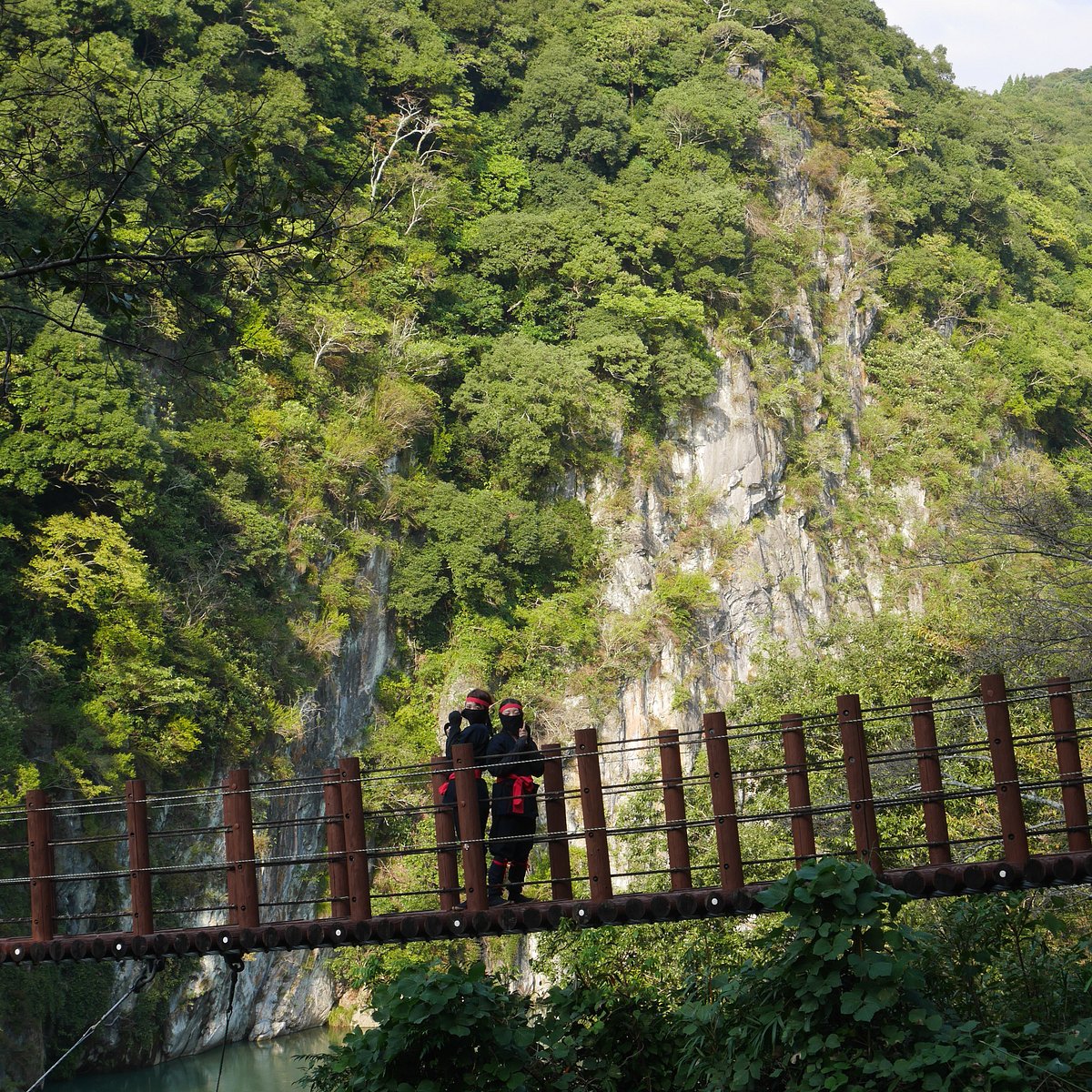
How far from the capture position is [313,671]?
76.4ft

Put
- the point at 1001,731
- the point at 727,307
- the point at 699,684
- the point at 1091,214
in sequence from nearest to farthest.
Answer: the point at 1001,731 < the point at 699,684 < the point at 727,307 < the point at 1091,214

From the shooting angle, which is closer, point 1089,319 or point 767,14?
point 767,14

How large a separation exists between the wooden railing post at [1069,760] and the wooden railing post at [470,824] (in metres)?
2.61

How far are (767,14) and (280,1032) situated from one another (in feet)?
99.1

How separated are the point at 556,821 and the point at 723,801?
1.09 meters

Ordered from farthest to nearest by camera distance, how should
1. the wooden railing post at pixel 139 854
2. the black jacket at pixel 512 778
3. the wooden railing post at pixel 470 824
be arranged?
the wooden railing post at pixel 139 854 < the black jacket at pixel 512 778 < the wooden railing post at pixel 470 824

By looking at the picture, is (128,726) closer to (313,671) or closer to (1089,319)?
(313,671)

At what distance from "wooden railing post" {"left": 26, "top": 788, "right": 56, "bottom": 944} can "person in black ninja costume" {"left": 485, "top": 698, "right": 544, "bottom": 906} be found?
8.16ft

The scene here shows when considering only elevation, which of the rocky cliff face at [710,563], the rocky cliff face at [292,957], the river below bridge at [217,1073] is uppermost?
the rocky cliff face at [710,563]

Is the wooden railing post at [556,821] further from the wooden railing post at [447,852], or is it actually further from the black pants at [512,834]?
the wooden railing post at [447,852]

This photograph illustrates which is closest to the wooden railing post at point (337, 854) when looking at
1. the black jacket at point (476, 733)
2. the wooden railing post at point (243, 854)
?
the wooden railing post at point (243, 854)

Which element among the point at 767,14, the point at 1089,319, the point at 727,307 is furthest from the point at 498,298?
the point at 1089,319

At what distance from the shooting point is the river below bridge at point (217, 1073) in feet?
59.2

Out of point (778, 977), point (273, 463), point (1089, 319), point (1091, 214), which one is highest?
point (1091, 214)
